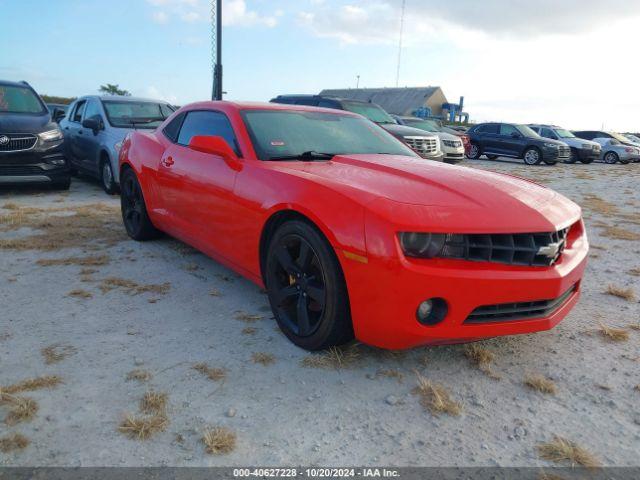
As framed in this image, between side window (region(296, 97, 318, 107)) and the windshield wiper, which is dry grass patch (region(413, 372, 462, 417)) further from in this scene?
side window (region(296, 97, 318, 107))

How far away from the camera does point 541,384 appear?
256 cm

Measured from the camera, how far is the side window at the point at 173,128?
4530 millimetres

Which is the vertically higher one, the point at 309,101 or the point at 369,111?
the point at 309,101

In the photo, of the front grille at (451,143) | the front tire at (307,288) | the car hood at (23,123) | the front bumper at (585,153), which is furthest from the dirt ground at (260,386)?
the front bumper at (585,153)

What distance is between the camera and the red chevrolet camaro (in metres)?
2.41

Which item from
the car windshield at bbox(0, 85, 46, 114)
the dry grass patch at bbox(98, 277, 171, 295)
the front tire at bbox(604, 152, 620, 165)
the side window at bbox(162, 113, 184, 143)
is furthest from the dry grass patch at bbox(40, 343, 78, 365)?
the front tire at bbox(604, 152, 620, 165)

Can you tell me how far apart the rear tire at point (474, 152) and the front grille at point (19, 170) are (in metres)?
15.9

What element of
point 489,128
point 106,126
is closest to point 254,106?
Result: point 106,126

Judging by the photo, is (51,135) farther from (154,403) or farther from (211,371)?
(154,403)

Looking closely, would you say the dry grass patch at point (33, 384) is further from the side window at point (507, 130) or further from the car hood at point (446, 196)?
the side window at point (507, 130)

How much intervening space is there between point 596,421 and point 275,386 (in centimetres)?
148

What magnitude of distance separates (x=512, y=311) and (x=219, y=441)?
1508 millimetres

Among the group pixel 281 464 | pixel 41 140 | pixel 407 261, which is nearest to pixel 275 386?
pixel 281 464

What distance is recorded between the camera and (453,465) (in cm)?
200
